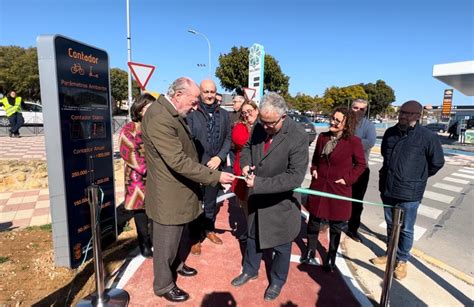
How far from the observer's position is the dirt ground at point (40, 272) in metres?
2.72

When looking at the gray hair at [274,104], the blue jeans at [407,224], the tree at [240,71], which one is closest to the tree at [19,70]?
the tree at [240,71]

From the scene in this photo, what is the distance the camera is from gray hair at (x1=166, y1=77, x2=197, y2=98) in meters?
2.41

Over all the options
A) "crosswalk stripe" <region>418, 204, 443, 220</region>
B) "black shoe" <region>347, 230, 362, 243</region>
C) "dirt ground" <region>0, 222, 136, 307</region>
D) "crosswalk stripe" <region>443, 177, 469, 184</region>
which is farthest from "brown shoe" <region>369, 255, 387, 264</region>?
"crosswalk stripe" <region>443, 177, 469, 184</region>

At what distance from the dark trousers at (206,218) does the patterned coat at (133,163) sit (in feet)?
2.21

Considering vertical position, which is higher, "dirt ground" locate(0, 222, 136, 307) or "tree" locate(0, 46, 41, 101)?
"tree" locate(0, 46, 41, 101)

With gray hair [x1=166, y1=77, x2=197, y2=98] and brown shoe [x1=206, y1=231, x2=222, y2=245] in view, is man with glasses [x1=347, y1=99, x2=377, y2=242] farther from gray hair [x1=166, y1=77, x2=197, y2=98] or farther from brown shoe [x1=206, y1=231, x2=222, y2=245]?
gray hair [x1=166, y1=77, x2=197, y2=98]

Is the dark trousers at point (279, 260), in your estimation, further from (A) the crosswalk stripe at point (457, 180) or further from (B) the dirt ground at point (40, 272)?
(A) the crosswalk stripe at point (457, 180)

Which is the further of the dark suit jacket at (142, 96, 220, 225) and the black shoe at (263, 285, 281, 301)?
the black shoe at (263, 285, 281, 301)

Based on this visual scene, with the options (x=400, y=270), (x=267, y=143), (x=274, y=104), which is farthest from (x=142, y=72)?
(x=400, y=270)

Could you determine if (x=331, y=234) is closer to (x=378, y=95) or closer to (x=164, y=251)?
(x=164, y=251)

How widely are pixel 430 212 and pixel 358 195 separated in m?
2.85

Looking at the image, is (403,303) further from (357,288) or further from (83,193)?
(83,193)

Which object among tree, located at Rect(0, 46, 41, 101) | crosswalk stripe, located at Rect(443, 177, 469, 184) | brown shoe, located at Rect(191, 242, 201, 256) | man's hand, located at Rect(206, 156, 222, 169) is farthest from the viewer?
tree, located at Rect(0, 46, 41, 101)

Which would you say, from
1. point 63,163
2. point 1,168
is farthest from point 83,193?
point 1,168
